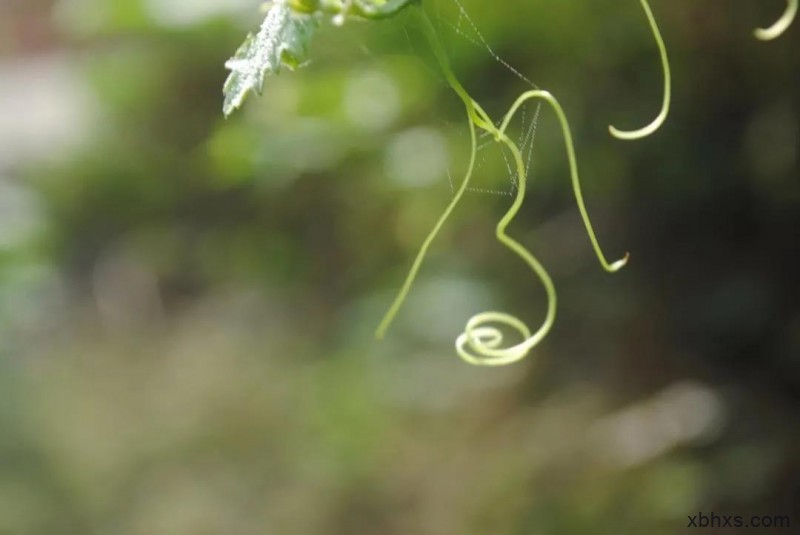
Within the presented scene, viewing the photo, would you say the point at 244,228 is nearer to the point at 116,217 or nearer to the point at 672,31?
the point at 116,217

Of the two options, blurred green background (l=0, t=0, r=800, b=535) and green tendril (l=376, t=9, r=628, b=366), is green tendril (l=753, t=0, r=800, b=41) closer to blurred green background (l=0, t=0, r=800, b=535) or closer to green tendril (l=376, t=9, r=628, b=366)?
green tendril (l=376, t=9, r=628, b=366)

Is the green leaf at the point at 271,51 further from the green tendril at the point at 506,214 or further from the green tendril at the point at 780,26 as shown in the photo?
the green tendril at the point at 780,26

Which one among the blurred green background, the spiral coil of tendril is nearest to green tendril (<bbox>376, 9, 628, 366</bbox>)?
the spiral coil of tendril

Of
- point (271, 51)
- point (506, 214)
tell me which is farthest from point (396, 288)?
point (271, 51)

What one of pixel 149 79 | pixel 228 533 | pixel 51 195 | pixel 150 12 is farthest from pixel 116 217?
pixel 228 533


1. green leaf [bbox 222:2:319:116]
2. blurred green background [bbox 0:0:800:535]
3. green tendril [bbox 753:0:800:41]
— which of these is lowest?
green leaf [bbox 222:2:319:116]

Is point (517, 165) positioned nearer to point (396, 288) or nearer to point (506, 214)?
point (506, 214)
